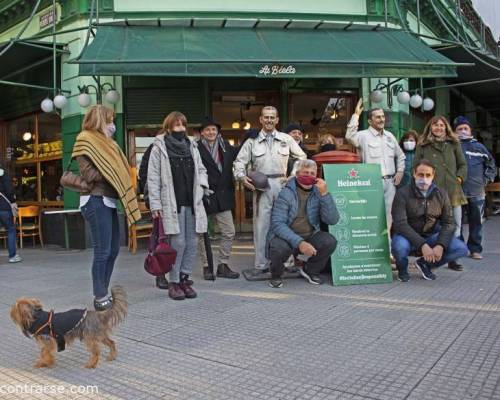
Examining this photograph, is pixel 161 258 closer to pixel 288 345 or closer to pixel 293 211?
pixel 293 211

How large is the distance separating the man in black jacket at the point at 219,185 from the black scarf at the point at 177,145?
858 mm

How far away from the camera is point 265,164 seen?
6.17 m

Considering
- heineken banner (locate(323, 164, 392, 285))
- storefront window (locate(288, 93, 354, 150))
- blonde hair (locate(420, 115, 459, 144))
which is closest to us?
heineken banner (locate(323, 164, 392, 285))

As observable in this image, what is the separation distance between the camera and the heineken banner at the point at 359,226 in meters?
5.75

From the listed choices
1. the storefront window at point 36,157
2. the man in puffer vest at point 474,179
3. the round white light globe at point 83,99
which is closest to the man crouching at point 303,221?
the man in puffer vest at point 474,179

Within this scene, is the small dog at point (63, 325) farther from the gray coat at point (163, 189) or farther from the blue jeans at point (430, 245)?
the blue jeans at point (430, 245)

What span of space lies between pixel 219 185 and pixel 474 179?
3.49 meters

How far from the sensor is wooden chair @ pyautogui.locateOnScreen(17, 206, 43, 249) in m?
10.1

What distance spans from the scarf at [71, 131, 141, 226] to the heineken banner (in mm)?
2286

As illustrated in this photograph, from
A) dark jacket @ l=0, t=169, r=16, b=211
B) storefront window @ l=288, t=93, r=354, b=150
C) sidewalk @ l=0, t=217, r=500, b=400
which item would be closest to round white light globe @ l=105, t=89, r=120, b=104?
dark jacket @ l=0, t=169, r=16, b=211

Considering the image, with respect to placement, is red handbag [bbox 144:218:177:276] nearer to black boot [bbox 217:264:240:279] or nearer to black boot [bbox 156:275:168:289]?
black boot [bbox 156:275:168:289]

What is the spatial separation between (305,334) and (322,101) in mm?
7142

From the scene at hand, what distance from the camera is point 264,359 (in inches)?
139

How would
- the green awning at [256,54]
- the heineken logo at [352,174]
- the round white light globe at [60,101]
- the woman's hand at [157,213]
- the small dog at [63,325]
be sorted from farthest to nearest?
the round white light globe at [60,101] < the green awning at [256,54] < the heineken logo at [352,174] < the woman's hand at [157,213] < the small dog at [63,325]
